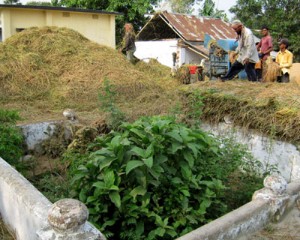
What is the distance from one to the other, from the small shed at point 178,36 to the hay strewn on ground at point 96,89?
18.9 ft

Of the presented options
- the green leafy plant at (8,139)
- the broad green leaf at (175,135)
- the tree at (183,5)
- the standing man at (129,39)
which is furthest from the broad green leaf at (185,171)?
the tree at (183,5)

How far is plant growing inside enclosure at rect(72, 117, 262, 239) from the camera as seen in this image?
289 cm

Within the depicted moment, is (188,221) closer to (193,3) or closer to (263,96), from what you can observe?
(263,96)

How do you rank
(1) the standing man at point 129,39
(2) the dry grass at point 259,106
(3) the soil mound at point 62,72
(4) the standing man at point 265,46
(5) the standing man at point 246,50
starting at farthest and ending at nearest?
(1) the standing man at point 129,39 < (3) the soil mound at point 62,72 < (4) the standing man at point 265,46 < (5) the standing man at point 246,50 < (2) the dry grass at point 259,106

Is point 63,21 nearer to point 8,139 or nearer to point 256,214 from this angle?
point 8,139

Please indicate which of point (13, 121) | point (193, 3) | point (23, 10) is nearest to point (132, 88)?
point (13, 121)

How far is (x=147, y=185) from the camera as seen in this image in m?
2.99

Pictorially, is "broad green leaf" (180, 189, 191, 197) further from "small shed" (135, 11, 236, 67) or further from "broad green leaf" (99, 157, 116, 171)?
"small shed" (135, 11, 236, 67)

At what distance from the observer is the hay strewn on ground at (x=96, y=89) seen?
4793mm

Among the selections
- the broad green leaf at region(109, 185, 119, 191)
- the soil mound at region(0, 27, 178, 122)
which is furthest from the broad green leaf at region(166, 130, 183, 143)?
the soil mound at region(0, 27, 178, 122)

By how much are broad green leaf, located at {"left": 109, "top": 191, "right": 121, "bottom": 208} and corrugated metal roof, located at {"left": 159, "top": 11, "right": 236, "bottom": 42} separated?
51.0 feet

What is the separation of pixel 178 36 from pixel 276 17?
6.02 metres

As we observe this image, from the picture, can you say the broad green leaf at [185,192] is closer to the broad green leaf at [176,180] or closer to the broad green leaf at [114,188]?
the broad green leaf at [176,180]

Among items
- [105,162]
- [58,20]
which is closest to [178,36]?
[58,20]
